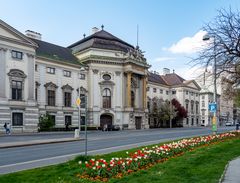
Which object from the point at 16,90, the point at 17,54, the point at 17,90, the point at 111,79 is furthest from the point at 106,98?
the point at 17,54

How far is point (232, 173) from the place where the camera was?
855cm

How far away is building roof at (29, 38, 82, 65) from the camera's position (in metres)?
53.6

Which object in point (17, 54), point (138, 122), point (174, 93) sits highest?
point (17, 54)

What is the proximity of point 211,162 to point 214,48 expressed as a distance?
1389cm

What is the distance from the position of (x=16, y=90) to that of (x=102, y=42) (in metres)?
24.3

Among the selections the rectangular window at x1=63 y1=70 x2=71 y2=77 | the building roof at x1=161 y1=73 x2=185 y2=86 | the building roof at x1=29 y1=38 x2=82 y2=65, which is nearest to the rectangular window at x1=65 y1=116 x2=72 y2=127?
the rectangular window at x1=63 y1=70 x2=71 y2=77

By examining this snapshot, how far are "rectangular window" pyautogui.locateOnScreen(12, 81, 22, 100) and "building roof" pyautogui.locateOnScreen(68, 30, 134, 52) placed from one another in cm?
2030

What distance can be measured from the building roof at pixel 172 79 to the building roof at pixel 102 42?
31514mm

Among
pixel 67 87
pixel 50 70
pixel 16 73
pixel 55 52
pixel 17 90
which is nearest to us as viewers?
pixel 16 73

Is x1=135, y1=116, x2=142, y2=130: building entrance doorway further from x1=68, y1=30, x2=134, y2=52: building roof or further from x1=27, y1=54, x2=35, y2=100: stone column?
x1=27, y1=54, x2=35, y2=100: stone column

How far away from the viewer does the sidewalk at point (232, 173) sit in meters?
7.63

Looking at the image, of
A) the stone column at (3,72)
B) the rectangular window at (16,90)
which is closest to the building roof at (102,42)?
the rectangular window at (16,90)

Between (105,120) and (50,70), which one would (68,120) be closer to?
(105,120)

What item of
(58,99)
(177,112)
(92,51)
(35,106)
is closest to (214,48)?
(35,106)
